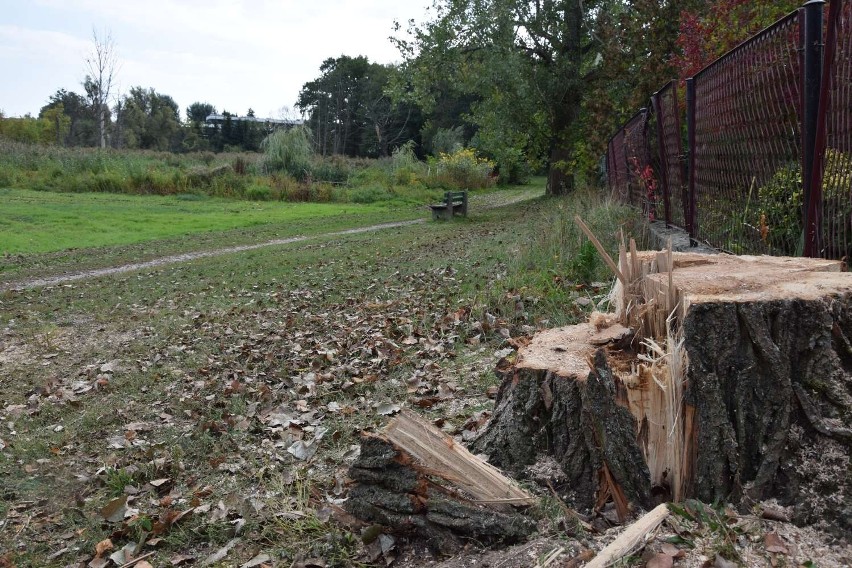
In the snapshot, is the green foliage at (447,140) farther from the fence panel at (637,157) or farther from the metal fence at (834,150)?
the metal fence at (834,150)

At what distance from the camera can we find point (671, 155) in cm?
784

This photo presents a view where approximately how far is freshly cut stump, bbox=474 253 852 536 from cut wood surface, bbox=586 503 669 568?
217mm

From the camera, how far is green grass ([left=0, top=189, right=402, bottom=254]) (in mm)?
17156

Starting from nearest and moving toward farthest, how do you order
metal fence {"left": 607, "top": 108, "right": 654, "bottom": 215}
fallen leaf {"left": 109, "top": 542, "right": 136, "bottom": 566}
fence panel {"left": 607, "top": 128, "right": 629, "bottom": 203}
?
fallen leaf {"left": 109, "top": 542, "right": 136, "bottom": 566} → metal fence {"left": 607, "top": 108, "right": 654, "bottom": 215} → fence panel {"left": 607, "top": 128, "right": 629, "bottom": 203}

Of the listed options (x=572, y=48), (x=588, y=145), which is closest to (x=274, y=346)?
(x=588, y=145)

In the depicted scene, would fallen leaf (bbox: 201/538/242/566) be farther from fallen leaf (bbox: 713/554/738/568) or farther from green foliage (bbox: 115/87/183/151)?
green foliage (bbox: 115/87/183/151)

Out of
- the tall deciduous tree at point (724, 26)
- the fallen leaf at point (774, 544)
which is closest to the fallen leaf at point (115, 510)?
the fallen leaf at point (774, 544)

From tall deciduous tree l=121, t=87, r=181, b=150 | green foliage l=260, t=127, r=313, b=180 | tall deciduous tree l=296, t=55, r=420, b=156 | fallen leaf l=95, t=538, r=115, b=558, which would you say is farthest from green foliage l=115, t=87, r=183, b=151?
fallen leaf l=95, t=538, r=115, b=558

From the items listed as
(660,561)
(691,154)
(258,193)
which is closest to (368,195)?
(258,193)

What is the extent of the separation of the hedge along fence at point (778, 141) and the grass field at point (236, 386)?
50.0 inches

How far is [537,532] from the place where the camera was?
2.68 metres

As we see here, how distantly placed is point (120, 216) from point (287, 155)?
42.4 feet

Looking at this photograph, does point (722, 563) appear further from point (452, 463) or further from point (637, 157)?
point (637, 157)

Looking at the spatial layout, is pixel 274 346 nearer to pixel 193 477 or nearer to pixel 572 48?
pixel 193 477
